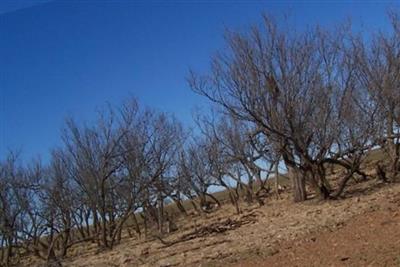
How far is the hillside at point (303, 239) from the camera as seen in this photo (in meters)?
9.46

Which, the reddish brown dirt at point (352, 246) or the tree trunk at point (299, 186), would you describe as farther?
the tree trunk at point (299, 186)

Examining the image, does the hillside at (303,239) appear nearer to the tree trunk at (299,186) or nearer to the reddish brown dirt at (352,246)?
the reddish brown dirt at (352,246)

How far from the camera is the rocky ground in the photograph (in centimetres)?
944

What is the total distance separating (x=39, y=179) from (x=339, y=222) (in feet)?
61.6

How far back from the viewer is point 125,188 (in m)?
23.7

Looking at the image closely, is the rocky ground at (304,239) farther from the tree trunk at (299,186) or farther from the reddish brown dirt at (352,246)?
the tree trunk at (299,186)

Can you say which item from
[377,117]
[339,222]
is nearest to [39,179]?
[377,117]

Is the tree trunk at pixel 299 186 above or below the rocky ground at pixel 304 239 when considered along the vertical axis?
above

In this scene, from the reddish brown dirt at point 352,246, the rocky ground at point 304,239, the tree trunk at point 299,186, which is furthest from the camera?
the tree trunk at point 299,186

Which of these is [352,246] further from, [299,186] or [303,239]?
[299,186]

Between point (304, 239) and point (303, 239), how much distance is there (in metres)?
0.04

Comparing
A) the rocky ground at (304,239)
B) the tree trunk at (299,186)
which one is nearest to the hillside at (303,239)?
the rocky ground at (304,239)

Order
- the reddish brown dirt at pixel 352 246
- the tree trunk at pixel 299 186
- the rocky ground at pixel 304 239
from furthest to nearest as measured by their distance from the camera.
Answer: the tree trunk at pixel 299 186, the rocky ground at pixel 304 239, the reddish brown dirt at pixel 352 246

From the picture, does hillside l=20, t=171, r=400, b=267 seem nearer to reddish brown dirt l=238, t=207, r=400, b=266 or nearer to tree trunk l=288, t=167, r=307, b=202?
reddish brown dirt l=238, t=207, r=400, b=266
